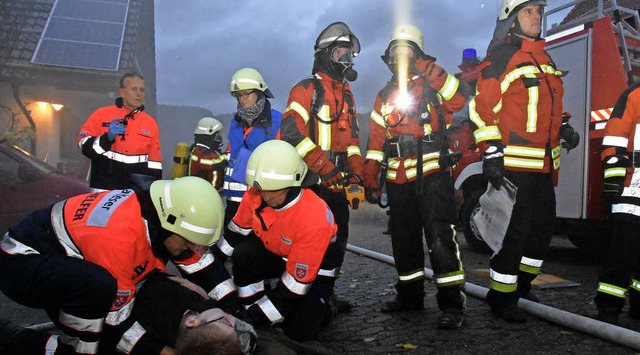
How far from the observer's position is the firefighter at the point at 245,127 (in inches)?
177

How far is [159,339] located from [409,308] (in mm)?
2104

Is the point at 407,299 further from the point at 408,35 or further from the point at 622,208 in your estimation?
the point at 408,35

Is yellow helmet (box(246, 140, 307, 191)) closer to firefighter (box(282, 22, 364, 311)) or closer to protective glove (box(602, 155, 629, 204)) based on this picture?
firefighter (box(282, 22, 364, 311))

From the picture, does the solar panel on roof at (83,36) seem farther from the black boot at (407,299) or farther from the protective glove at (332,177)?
the black boot at (407,299)

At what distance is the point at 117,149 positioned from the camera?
4707 millimetres

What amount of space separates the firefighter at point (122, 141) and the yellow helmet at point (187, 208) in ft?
7.41

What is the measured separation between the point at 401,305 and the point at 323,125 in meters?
1.55

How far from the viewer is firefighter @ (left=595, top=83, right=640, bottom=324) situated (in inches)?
133

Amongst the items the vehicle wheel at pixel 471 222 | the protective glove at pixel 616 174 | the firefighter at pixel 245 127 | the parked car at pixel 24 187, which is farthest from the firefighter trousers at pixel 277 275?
the parked car at pixel 24 187

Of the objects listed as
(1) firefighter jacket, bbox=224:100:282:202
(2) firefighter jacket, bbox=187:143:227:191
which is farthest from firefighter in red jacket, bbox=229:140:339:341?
(2) firefighter jacket, bbox=187:143:227:191

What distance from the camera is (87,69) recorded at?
53.1ft

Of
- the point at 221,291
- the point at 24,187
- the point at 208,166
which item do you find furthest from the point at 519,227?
the point at 24,187

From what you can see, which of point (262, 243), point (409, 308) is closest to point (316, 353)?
point (262, 243)

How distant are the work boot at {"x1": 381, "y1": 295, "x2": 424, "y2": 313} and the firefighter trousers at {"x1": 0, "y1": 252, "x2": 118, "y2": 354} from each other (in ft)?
7.13
